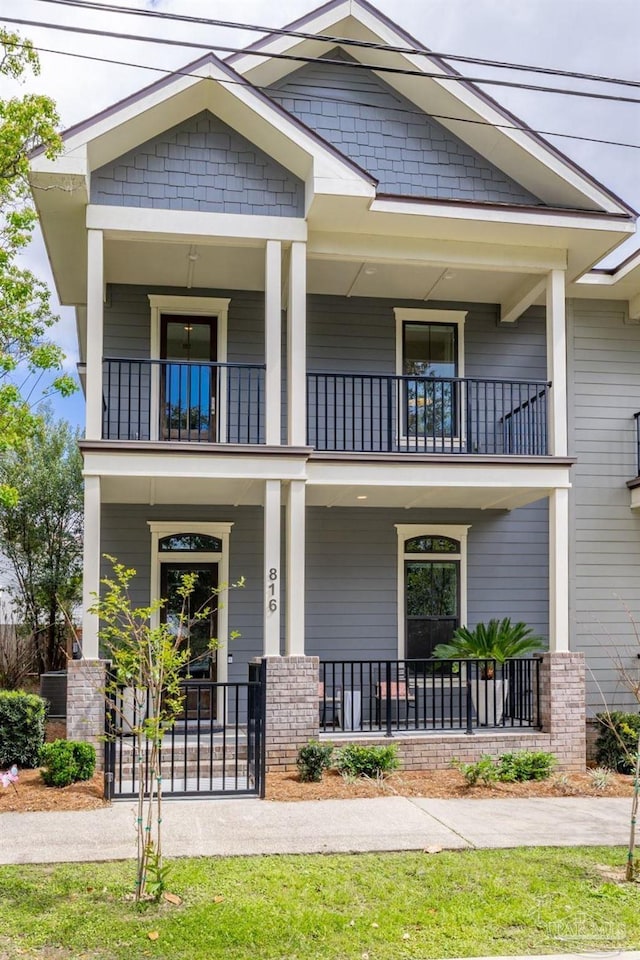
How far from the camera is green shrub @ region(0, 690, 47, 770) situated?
1034 cm

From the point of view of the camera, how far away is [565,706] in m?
11.8

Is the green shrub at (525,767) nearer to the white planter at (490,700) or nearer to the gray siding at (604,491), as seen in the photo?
the white planter at (490,700)

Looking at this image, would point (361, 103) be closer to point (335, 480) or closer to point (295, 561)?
point (335, 480)

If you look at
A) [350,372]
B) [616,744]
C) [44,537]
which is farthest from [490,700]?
[44,537]

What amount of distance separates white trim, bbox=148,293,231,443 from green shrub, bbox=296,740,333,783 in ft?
15.6

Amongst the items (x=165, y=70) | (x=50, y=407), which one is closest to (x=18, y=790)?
(x=165, y=70)

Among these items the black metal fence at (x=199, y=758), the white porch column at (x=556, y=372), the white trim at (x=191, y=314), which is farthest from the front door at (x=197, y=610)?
the white porch column at (x=556, y=372)

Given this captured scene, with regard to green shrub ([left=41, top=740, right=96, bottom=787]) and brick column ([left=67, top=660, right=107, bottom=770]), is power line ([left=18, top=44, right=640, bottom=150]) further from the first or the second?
green shrub ([left=41, top=740, right=96, bottom=787])

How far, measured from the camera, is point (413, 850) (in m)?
7.51

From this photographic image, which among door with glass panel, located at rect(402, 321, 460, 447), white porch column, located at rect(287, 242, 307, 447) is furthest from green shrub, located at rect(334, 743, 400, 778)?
door with glass panel, located at rect(402, 321, 460, 447)

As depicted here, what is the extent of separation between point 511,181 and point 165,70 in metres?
5.15

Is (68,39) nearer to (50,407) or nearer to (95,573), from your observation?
(95,573)

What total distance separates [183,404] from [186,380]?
14.2 inches

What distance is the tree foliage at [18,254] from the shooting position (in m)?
9.85
